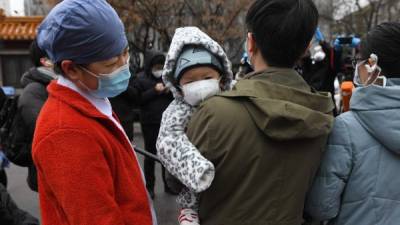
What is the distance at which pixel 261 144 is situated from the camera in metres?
1.29

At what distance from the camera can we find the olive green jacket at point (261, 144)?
1.27 meters

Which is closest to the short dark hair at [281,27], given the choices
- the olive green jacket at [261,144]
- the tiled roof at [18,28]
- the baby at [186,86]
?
the olive green jacket at [261,144]

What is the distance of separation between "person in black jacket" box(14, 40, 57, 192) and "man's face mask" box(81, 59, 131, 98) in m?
1.73

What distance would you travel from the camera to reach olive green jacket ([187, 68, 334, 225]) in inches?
50.1

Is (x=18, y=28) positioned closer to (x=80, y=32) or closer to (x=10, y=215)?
(x=10, y=215)

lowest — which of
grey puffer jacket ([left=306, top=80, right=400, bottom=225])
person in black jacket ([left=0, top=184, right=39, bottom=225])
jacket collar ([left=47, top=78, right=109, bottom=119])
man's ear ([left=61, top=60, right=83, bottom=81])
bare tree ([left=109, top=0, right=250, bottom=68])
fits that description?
bare tree ([left=109, top=0, right=250, bottom=68])

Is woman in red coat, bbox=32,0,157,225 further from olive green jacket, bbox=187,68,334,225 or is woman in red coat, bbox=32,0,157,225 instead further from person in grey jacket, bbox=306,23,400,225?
person in grey jacket, bbox=306,23,400,225

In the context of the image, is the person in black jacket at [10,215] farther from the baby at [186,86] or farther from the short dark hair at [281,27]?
the short dark hair at [281,27]

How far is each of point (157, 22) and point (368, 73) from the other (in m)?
9.60

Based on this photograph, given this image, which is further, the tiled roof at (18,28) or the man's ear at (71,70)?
the tiled roof at (18,28)

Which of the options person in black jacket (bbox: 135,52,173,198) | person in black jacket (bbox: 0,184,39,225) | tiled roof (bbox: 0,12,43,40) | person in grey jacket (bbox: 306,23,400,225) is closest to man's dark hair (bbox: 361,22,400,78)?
person in grey jacket (bbox: 306,23,400,225)

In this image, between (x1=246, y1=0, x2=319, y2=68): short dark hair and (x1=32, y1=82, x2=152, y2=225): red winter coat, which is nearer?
(x1=32, y1=82, x2=152, y2=225): red winter coat

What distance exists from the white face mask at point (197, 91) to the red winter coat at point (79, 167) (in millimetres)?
347

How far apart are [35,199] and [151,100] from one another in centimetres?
190
